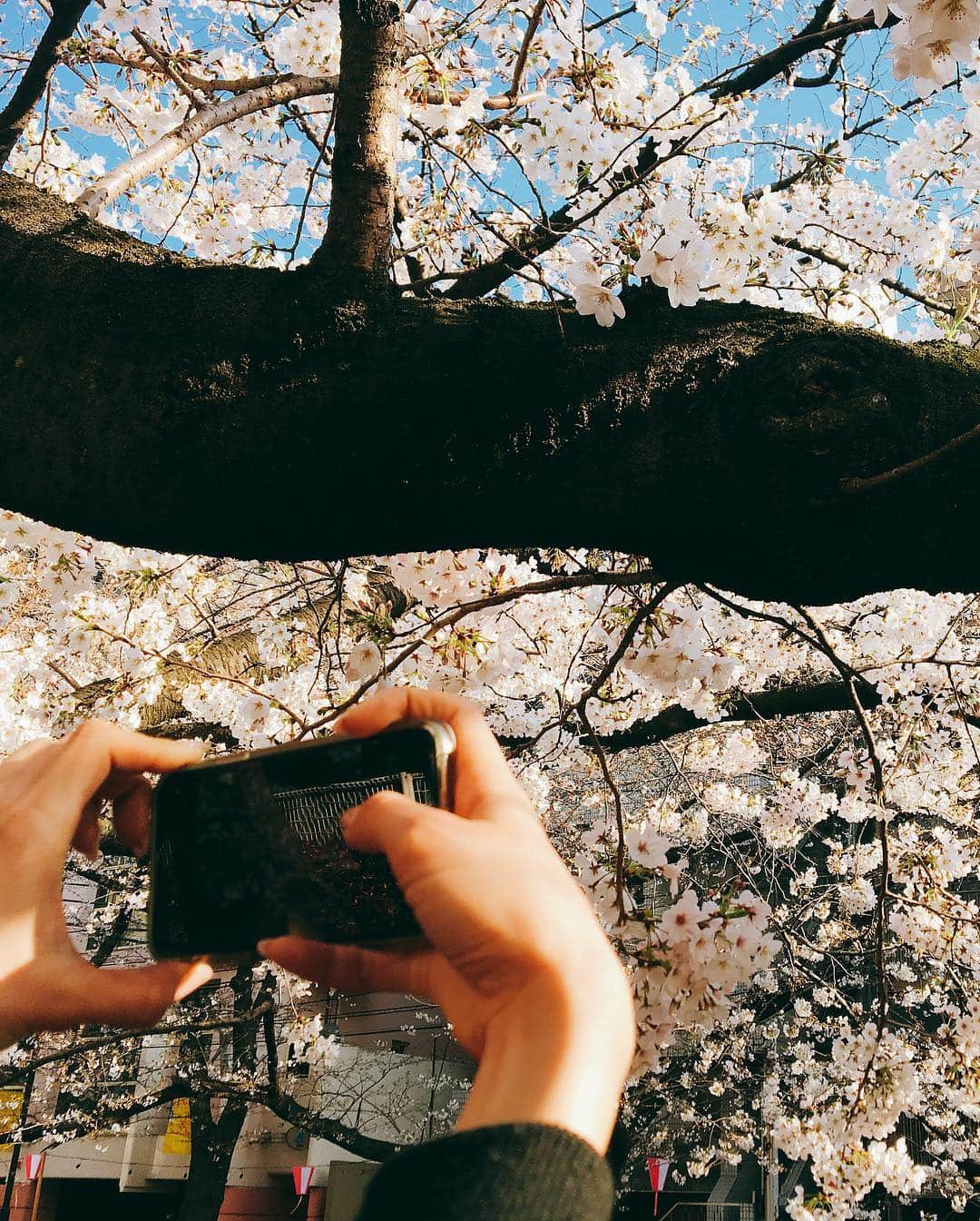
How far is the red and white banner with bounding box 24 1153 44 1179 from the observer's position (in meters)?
11.8

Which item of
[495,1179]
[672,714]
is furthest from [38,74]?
[672,714]

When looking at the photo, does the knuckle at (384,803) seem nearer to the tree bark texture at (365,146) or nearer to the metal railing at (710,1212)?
the tree bark texture at (365,146)

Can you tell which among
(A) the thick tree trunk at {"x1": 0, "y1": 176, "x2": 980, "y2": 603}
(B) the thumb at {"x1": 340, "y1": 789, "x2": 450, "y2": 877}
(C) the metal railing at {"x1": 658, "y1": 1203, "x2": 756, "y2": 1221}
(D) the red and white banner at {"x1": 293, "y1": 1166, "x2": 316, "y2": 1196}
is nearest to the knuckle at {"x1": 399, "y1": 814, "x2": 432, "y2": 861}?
(B) the thumb at {"x1": 340, "y1": 789, "x2": 450, "y2": 877}

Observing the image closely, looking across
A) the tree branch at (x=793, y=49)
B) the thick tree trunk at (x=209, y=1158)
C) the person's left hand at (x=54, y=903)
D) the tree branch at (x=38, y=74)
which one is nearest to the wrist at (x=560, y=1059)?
→ the person's left hand at (x=54, y=903)

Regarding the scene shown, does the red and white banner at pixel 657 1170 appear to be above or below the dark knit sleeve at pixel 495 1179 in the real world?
below

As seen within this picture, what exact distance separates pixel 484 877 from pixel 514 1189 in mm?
226

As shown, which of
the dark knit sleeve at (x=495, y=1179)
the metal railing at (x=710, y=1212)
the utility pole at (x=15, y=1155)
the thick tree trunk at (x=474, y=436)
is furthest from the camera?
the metal railing at (x=710, y=1212)

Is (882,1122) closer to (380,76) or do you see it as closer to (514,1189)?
(514,1189)

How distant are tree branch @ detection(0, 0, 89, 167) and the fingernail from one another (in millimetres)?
2082

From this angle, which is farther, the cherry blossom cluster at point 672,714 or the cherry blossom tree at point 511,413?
the cherry blossom cluster at point 672,714

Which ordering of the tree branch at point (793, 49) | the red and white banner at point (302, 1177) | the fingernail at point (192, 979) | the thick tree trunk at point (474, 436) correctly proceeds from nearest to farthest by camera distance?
the fingernail at point (192, 979), the thick tree trunk at point (474, 436), the tree branch at point (793, 49), the red and white banner at point (302, 1177)

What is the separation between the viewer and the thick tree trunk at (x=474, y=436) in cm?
125

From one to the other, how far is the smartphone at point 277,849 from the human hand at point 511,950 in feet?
0.23

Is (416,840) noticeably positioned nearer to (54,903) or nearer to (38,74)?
(54,903)
